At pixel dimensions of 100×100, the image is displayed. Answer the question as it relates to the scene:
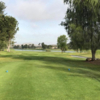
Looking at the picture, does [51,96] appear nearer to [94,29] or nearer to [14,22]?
[94,29]

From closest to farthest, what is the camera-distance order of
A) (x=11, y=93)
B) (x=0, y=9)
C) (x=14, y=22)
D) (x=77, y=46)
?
1. (x=11, y=93)
2. (x=77, y=46)
3. (x=0, y=9)
4. (x=14, y=22)

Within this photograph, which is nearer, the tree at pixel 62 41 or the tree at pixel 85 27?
the tree at pixel 85 27

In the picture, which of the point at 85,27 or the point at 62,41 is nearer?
the point at 85,27

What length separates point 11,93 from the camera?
6.14m

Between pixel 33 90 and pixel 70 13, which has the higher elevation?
pixel 70 13

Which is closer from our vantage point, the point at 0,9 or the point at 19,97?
the point at 19,97

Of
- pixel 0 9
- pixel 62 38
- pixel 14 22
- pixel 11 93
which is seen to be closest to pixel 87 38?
pixel 11 93

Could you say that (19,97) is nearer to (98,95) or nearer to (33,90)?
(33,90)

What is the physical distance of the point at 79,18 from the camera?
21.1 m

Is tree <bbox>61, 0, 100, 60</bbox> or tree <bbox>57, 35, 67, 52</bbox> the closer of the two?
tree <bbox>61, 0, 100, 60</bbox>

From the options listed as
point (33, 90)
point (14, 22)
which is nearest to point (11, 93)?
point (33, 90)

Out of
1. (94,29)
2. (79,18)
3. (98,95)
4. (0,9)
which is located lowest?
(98,95)

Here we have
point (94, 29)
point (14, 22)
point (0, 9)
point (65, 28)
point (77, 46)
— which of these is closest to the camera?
point (94, 29)

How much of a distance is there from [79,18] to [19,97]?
18.1 meters
